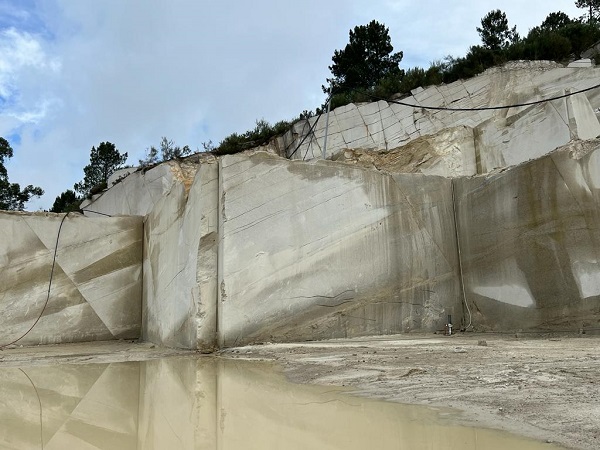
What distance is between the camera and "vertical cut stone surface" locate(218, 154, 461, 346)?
6840 mm

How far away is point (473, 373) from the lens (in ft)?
12.5

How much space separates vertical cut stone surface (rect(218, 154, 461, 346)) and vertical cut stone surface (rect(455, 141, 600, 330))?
406 millimetres

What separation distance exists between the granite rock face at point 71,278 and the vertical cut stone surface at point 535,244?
18.5 ft

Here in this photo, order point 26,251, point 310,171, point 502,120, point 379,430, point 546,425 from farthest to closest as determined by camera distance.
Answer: point 502,120 < point 26,251 < point 310,171 < point 379,430 < point 546,425

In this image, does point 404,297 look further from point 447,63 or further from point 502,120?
point 447,63

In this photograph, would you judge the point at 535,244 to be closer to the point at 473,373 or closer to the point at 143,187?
the point at 473,373

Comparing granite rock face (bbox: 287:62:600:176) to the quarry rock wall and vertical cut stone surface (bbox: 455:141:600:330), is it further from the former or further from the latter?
vertical cut stone surface (bbox: 455:141:600:330)

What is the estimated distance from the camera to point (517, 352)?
4.92 m

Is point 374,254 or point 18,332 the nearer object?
point 374,254

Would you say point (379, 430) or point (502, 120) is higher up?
point (502, 120)

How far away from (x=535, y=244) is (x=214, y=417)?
5221mm

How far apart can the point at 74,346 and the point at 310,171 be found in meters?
4.64

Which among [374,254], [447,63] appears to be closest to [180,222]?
[374,254]

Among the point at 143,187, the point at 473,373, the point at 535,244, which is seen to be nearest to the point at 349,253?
the point at 535,244
